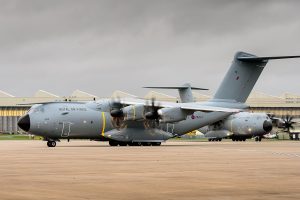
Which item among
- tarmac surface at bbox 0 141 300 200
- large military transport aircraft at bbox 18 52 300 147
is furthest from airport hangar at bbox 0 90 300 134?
tarmac surface at bbox 0 141 300 200

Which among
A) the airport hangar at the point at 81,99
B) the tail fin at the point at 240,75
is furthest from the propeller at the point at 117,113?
the airport hangar at the point at 81,99

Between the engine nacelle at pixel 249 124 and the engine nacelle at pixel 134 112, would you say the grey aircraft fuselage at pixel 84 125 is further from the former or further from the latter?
the engine nacelle at pixel 249 124

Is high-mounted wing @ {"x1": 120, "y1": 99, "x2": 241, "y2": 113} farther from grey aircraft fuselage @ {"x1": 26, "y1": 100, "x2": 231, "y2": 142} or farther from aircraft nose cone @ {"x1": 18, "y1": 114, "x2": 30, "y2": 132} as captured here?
aircraft nose cone @ {"x1": 18, "y1": 114, "x2": 30, "y2": 132}

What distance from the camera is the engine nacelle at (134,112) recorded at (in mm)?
58875

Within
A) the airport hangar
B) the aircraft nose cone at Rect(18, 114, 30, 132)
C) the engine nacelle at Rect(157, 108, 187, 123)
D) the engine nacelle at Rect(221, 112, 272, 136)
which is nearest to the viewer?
the aircraft nose cone at Rect(18, 114, 30, 132)

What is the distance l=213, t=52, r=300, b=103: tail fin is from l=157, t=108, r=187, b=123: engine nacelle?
5.49 meters

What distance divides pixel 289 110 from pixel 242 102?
394ft

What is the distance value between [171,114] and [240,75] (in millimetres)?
8023

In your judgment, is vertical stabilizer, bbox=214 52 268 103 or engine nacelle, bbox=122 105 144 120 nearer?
engine nacelle, bbox=122 105 144 120

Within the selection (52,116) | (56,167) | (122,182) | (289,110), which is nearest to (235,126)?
(52,116)

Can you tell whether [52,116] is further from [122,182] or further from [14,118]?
[14,118]

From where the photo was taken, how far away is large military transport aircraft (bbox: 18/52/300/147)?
57.4 metres

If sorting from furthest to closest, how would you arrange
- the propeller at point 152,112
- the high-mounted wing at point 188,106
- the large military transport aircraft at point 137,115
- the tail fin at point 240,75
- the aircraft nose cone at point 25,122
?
1. the tail fin at point 240,75
2. the propeller at point 152,112
3. the large military transport aircraft at point 137,115
4. the aircraft nose cone at point 25,122
5. the high-mounted wing at point 188,106

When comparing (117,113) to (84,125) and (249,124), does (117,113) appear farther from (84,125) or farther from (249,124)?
(249,124)
